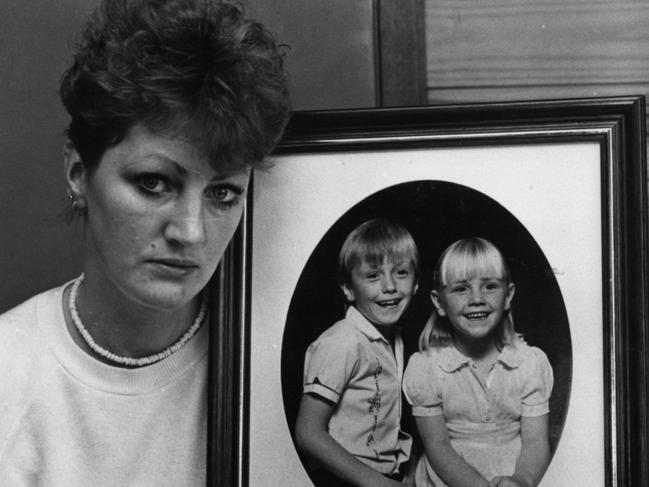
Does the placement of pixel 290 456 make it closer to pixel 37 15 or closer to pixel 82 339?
pixel 82 339

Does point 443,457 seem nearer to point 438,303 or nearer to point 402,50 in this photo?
point 438,303

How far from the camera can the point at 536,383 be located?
0.81 m

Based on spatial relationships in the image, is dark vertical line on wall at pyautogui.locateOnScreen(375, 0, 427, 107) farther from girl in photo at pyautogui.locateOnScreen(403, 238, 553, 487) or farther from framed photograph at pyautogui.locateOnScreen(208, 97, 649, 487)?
girl in photo at pyautogui.locateOnScreen(403, 238, 553, 487)

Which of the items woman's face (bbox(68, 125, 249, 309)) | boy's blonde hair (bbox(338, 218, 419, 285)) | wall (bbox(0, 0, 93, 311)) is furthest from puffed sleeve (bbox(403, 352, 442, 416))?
wall (bbox(0, 0, 93, 311))

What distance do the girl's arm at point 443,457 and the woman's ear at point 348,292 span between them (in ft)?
0.48

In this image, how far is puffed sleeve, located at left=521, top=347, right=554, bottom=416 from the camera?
0.81 meters

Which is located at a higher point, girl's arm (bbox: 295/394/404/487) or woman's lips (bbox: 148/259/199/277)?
woman's lips (bbox: 148/259/199/277)

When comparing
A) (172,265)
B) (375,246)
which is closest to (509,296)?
(375,246)

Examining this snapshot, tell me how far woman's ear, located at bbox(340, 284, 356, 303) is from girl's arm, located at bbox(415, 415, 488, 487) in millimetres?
146

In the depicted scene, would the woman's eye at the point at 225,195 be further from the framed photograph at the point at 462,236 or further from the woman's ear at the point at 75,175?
the woman's ear at the point at 75,175

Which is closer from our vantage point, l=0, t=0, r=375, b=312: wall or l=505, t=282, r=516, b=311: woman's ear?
l=505, t=282, r=516, b=311: woman's ear

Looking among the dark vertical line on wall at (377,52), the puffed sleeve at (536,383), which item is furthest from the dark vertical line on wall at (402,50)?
the puffed sleeve at (536,383)

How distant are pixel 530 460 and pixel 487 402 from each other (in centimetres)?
7

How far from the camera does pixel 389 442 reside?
828mm
